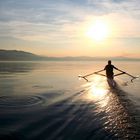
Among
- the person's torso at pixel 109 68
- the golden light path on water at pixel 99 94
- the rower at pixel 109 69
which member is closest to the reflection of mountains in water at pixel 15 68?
the rower at pixel 109 69

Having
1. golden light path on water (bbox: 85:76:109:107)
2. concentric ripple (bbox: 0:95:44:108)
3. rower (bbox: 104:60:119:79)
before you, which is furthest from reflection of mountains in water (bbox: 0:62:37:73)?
concentric ripple (bbox: 0:95:44:108)

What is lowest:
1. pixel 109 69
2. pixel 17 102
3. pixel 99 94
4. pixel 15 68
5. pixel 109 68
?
pixel 15 68

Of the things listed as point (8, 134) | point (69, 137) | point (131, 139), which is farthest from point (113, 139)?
point (8, 134)

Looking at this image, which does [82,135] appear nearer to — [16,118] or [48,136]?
[48,136]

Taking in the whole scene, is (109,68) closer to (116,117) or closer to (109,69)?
(109,69)

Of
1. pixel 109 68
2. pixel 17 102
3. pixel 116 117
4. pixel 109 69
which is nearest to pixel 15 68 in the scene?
pixel 109 69

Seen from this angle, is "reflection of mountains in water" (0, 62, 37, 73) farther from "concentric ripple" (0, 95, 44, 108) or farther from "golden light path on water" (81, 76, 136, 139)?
"golden light path on water" (81, 76, 136, 139)

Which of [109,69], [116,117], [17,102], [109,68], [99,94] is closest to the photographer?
[116,117]

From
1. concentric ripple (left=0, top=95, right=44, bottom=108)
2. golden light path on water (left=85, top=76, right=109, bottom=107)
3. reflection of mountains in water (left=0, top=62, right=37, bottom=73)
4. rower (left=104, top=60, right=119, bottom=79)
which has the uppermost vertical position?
rower (left=104, top=60, right=119, bottom=79)

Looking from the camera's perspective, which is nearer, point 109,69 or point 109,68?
point 109,68

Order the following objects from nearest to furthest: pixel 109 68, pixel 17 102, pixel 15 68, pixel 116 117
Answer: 1. pixel 116 117
2. pixel 17 102
3. pixel 109 68
4. pixel 15 68

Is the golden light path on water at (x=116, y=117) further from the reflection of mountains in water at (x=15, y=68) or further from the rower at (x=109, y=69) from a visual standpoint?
the reflection of mountains in water at (x=15, y=68)

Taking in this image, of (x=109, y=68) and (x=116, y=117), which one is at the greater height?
(x=109, y=68)

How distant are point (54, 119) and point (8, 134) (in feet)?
11.0
